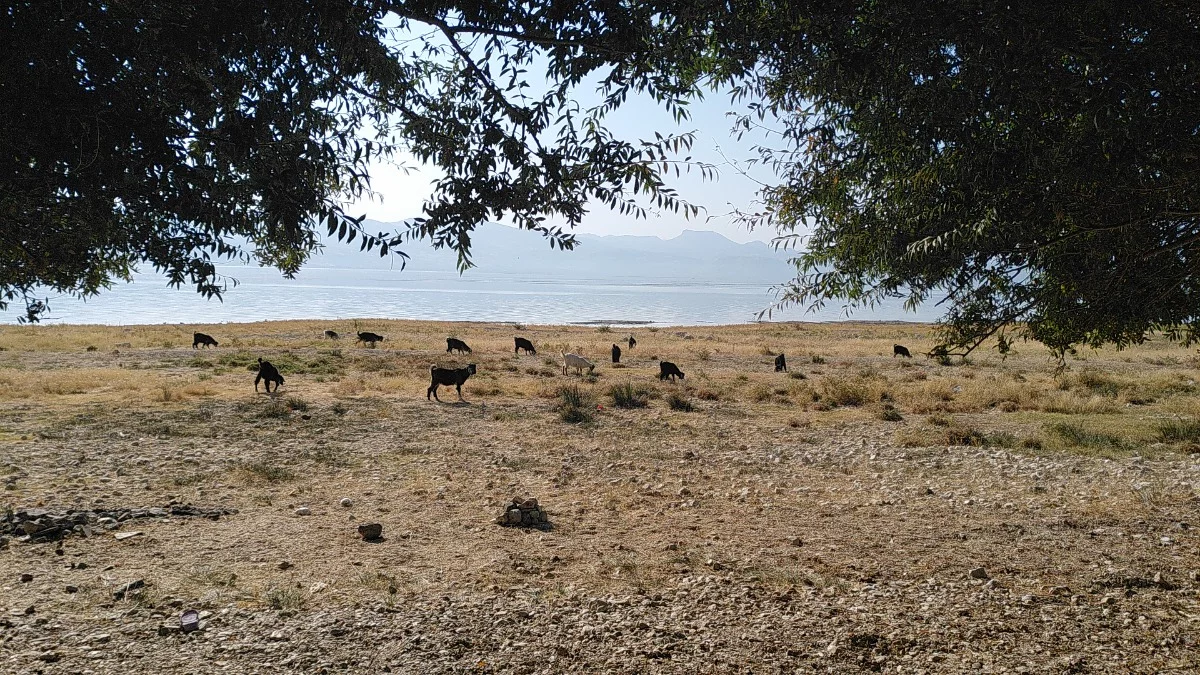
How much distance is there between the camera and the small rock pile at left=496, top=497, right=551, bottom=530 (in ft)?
30.0

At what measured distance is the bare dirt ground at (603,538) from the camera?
18.7 ft

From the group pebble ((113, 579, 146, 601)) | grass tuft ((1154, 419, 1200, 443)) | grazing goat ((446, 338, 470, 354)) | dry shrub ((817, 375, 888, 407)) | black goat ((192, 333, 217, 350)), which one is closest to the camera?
pebble ((113, 579, 146, 601))

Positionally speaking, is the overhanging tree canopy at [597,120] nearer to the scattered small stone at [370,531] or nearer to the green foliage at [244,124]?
the green foliage at [244,124]

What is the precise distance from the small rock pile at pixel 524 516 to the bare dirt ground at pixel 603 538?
0.24m

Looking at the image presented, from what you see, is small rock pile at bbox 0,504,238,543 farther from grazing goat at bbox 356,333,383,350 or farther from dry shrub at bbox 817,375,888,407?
grazing goat at bbox 356,333,383,350

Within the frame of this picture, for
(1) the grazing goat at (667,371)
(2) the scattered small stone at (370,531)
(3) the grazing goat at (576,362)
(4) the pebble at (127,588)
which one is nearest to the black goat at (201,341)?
(3) the grazing goat at (576,362)

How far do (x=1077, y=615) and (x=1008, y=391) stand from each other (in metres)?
19.1

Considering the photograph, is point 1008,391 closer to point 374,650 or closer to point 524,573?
point 524,573

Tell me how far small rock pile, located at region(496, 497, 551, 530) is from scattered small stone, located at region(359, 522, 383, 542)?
1.52m

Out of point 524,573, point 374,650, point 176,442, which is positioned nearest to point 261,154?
point 374,650

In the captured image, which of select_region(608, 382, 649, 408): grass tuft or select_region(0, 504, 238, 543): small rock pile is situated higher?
select_region(608, 382, 649, 408): grass tuft

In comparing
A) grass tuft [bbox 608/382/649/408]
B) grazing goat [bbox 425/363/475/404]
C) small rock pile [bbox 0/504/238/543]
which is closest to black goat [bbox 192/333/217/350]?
grazing goat [bbox 425/363/475/404]

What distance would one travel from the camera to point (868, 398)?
22.4 m

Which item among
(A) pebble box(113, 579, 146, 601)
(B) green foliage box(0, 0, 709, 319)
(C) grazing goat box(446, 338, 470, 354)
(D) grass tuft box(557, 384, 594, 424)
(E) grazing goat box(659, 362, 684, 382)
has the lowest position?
(A) pebble box(113, 579, 146, 601)
